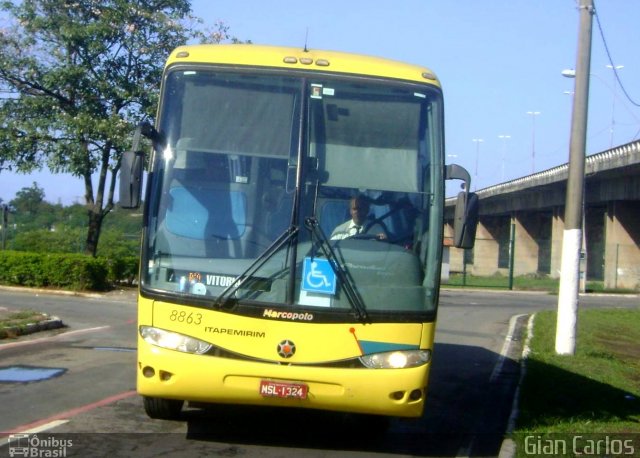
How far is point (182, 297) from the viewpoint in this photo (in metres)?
7.31

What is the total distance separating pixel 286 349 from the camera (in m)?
7.21

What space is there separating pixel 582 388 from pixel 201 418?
205 inches

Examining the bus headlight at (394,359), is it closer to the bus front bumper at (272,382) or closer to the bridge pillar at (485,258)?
the bus front bumper at (272,382)

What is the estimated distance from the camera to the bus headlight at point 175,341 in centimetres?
724

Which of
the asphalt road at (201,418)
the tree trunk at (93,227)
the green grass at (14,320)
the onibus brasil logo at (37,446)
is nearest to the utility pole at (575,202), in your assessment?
the asphalt road at (201,418)

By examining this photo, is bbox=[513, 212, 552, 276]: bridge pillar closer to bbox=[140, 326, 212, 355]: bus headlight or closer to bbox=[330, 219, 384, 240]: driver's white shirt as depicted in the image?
bbox=[330, 219, 384, 240]: driver's white shirt

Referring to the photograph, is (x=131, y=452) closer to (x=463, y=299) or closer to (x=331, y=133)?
(x=331, y=133)

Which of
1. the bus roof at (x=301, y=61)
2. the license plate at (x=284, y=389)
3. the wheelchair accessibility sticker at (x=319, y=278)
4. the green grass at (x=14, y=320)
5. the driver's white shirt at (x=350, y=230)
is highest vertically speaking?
the bus roof at (x=301, y=61)

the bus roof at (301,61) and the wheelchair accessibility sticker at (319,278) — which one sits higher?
the bus roof at (301,61)

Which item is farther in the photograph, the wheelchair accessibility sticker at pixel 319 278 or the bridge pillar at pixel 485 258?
the bridge pillar at pixel 485 258

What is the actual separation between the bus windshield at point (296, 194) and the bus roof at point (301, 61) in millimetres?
92

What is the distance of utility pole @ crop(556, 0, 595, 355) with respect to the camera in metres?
14.7

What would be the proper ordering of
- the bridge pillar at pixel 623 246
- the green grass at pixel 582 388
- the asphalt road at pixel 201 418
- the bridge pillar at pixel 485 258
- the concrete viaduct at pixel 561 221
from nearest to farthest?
the asphalt road at pixel 201 418, the green grass at pixel 582 388, the concrete viaduct at pixel 561 221, the bridge pillar at pixel 623 246, the bridge pillar at pixel 485 258

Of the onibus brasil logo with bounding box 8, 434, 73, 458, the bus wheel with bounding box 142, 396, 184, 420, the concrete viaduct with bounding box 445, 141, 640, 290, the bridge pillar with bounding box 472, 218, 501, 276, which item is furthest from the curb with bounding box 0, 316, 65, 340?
the bridge pillar with bounding box 472, 218, 501, 276
